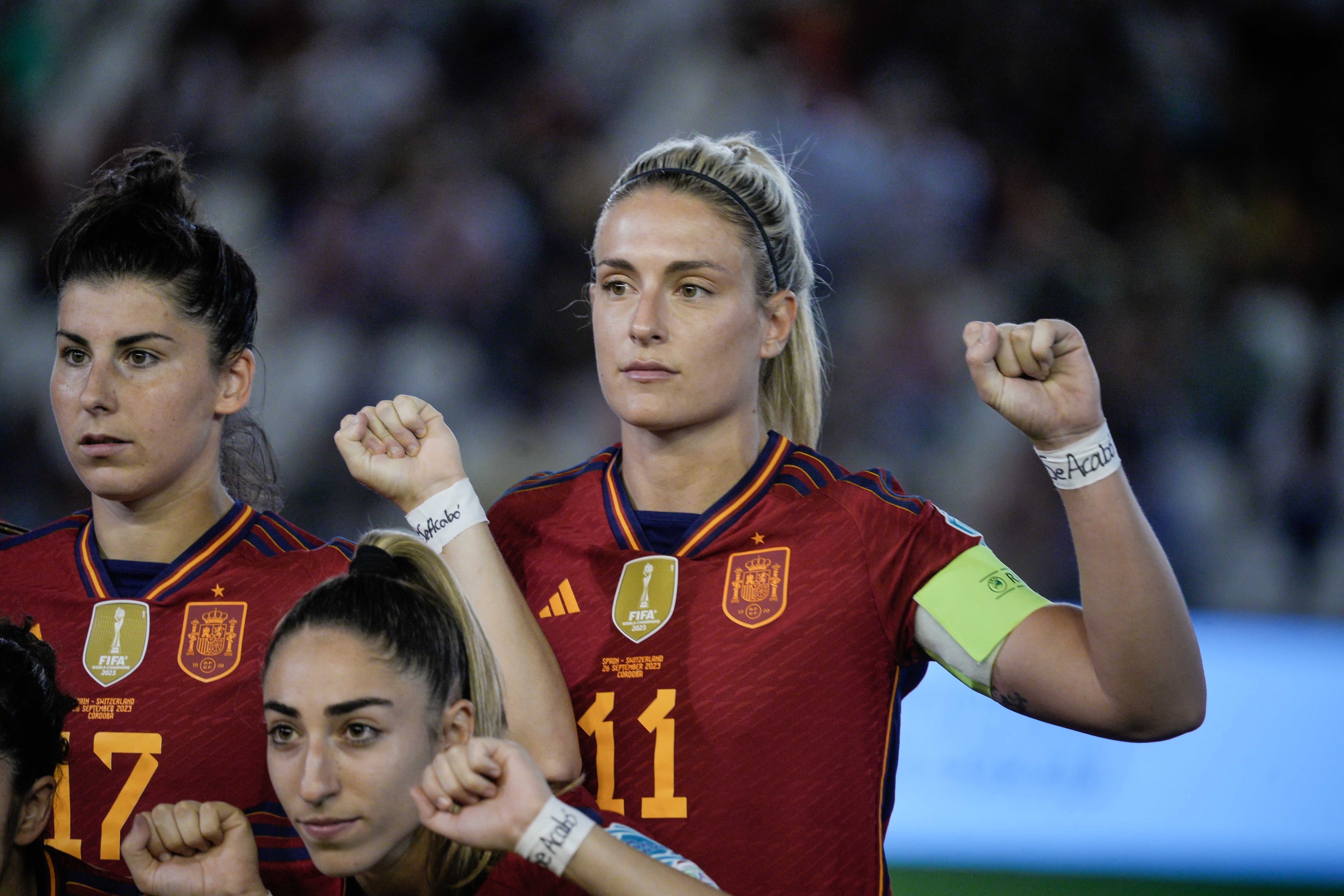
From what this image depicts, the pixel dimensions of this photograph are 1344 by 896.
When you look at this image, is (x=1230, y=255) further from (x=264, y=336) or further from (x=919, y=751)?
(x=264, y=336)

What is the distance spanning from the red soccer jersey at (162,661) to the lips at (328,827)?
0.44 metres

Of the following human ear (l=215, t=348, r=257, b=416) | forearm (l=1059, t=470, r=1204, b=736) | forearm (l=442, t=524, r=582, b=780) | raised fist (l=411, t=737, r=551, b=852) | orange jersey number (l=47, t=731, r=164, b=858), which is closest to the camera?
raised fist (l=411, t=737, r=551, b=852)

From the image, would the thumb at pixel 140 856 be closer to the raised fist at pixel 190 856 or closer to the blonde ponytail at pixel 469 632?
the raised fist at pixel 190 856

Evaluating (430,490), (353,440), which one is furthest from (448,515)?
(353,440)

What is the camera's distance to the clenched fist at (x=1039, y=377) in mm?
1983

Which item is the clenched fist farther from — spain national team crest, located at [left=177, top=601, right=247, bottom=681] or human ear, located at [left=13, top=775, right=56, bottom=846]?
human ear, located at [left=13, top=775, right=56, bottom=846]

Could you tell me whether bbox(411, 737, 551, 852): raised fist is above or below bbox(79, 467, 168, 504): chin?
below

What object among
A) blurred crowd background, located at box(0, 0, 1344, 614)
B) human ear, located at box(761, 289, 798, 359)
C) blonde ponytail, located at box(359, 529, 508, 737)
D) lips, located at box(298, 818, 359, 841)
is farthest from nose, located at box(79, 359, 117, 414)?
blurred crowd background, located at box(0, 0, 1344, 614)

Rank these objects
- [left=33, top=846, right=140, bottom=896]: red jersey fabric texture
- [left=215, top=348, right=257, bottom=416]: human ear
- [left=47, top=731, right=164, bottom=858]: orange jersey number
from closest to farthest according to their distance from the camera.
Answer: [left=33, top=846, right=140, bottom=896]: red jersey fabric texture
[left=47, top=731, right=164, bottom=858]: orange jersey number
[left=215, top=348, right=257, bottom=416]: human ear

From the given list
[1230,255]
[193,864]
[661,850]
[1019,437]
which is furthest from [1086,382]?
[1230,255]

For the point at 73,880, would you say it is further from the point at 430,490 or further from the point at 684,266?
the point at 684,266

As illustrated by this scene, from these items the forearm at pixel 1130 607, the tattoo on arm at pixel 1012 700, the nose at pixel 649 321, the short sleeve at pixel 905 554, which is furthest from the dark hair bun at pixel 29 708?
the forearm at pixel 1130 607

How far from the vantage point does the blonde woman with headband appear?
6.68 ft

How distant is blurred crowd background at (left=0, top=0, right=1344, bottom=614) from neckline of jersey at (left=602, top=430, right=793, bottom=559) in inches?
122
